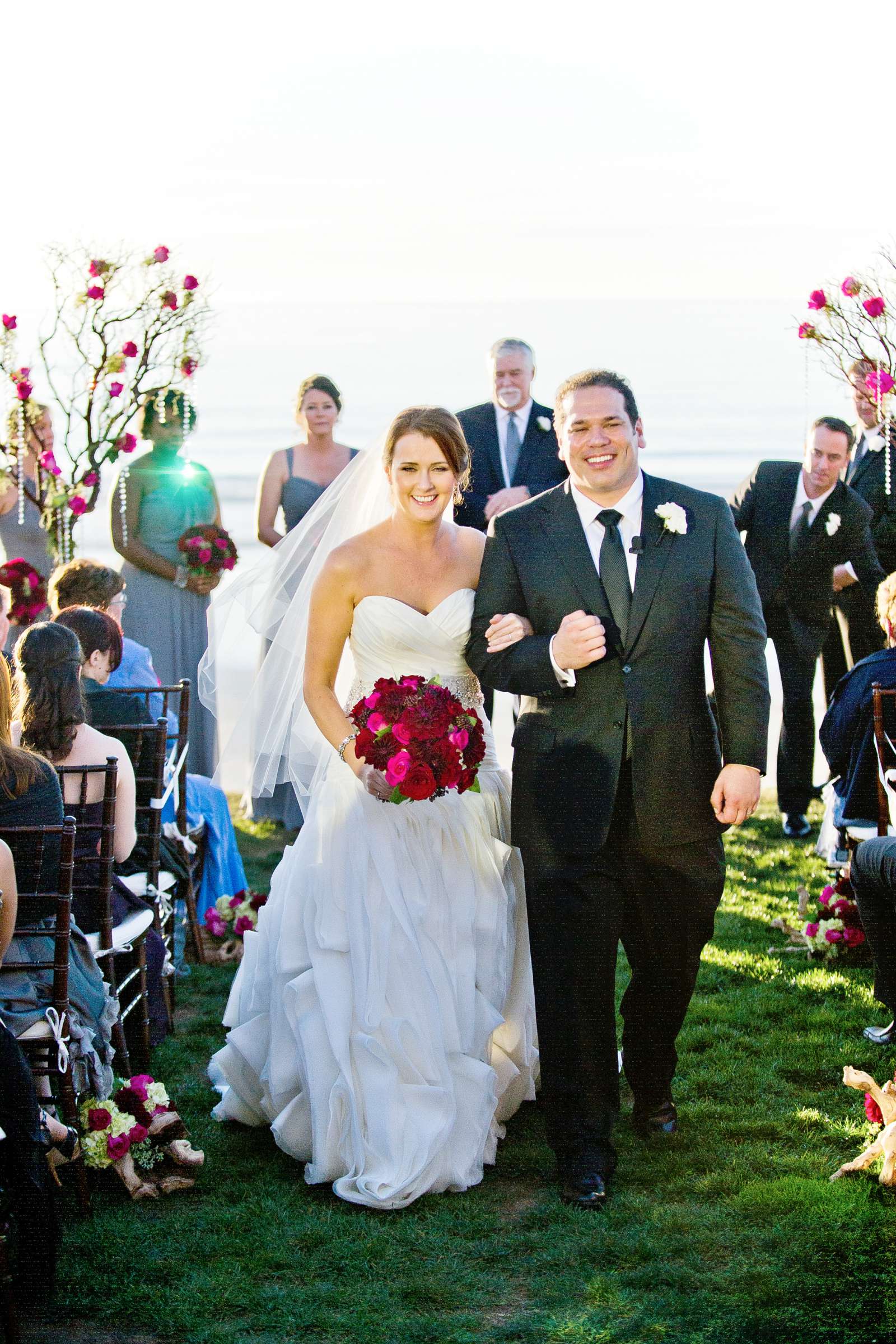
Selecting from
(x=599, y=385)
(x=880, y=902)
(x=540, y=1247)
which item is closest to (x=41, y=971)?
(x=540, y=1247)

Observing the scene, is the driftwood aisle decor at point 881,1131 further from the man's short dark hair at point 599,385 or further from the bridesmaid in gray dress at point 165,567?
the bridesmaid in gray dress at point 165,567

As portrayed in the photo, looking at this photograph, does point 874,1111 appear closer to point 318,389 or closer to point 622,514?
point 622,514

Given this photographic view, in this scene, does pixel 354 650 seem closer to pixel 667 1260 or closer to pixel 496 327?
pixel 667 1260

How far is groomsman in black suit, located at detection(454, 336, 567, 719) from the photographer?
827 cm

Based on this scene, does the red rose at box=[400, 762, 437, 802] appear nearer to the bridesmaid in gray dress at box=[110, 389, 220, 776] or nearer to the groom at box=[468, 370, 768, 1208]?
the groom at box=[468, 370, 768, 1208]

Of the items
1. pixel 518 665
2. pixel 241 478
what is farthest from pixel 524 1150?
pixel 241 478

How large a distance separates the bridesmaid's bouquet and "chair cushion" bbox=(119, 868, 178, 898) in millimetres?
3044

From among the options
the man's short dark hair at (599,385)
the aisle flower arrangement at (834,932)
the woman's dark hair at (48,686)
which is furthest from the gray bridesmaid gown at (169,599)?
the man's short dark hair at (599,385)

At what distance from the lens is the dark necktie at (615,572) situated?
13.7ft

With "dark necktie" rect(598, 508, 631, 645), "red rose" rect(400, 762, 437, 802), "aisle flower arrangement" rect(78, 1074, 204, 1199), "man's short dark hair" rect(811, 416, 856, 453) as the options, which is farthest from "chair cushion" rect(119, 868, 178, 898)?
"man's short dark hair" rect(811, 416, 856, 453)

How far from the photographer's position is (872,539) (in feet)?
28.9

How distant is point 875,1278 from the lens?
361 cm

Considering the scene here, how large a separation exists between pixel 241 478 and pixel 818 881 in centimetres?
2660

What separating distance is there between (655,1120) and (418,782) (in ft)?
4.64
